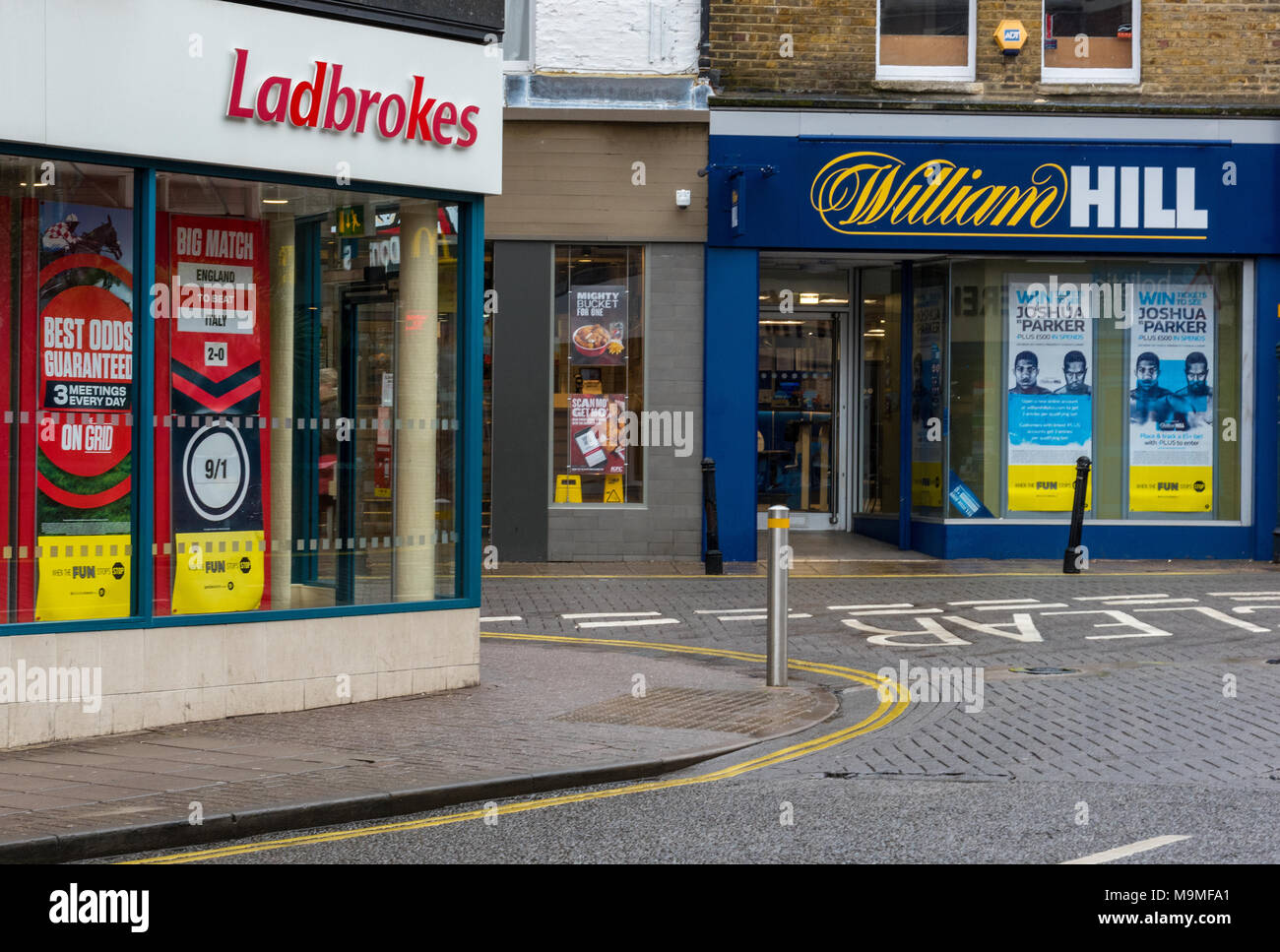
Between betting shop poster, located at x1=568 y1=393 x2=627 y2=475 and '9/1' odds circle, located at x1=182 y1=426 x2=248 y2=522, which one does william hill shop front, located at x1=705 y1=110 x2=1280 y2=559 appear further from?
'9/1' odds circle, located at x1=182 y1=426 x2=248 y2=522

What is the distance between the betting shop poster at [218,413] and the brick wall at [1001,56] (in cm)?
981

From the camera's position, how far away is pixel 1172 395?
729 inches

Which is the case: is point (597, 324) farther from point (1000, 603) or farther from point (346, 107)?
point (346, 107)

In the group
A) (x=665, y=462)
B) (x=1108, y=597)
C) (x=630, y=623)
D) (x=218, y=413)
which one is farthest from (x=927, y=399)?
(x=218, y=413)

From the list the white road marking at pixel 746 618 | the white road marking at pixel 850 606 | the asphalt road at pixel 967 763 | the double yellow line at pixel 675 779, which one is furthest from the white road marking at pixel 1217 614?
the double yellow line at pixel 675 779

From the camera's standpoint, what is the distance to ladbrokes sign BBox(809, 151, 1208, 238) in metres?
17.8

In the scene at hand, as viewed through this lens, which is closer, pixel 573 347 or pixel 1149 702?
pixel 1149 702

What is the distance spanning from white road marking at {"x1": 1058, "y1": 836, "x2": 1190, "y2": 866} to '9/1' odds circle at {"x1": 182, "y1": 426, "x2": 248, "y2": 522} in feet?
17.5

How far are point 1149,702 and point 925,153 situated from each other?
9809mm

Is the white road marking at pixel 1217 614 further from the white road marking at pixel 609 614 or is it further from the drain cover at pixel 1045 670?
the white road marking at pixel 609 614

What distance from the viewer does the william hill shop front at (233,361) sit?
812cm
